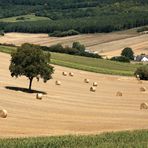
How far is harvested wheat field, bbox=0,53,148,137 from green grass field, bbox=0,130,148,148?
4.37 metres

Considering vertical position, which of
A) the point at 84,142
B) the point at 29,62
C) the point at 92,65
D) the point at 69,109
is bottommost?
the point at 84,142

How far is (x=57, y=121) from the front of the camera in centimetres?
4272

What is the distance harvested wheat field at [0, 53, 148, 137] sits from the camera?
3944cm

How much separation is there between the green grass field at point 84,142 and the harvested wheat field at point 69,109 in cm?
437

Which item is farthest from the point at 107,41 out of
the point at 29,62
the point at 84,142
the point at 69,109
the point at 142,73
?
the point at 84,142

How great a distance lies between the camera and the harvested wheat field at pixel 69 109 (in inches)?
1553

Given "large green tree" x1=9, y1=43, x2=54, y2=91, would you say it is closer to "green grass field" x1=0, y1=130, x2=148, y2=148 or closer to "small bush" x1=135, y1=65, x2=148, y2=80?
"green grass field" x1=0, y1=130, x2=148, y2=148

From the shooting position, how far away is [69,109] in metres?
51.1

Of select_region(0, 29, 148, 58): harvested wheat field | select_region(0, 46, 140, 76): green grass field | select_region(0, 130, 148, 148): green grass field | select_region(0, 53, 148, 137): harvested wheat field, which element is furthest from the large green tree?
select_region(0, 29, 148, 58): harvested wheat field

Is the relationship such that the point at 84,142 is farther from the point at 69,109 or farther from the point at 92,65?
the point at 92,65

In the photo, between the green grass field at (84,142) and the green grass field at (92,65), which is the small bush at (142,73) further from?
the green grass field at (84,142)

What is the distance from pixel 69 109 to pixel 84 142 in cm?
2056

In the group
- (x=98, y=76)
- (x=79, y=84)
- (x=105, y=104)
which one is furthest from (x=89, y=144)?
(x=98, y=76)

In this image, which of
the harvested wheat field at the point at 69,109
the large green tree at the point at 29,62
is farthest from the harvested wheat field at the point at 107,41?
the large green tree at the point at 29,62
